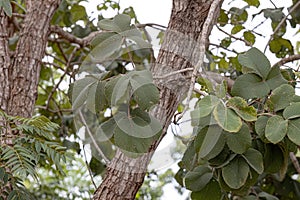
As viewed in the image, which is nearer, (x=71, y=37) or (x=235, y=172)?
(x=235, y=172)

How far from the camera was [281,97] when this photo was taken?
0.80 metres

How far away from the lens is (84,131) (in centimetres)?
109

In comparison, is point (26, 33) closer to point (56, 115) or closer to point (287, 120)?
point (56, 115)

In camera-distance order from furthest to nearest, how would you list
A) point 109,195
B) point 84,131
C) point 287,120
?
point 84,131 → point 109,195 → point 287,120

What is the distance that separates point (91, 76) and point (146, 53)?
34 cm

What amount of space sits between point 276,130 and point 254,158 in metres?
0.07

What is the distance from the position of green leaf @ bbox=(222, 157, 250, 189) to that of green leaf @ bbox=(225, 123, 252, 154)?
2.0 inches

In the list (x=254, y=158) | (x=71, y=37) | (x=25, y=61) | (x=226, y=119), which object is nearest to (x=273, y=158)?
(x=254, y=158)

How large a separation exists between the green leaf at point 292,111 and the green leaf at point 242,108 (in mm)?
42

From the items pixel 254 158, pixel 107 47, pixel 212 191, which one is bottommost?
pixel 212 191

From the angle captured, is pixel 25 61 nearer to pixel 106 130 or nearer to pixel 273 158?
pixel 106 130

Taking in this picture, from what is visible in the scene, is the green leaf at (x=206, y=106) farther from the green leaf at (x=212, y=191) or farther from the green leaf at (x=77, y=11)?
the green leaf at (x=77, y=11)

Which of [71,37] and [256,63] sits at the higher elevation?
[256,63]

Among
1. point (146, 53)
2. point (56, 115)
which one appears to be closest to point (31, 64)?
point (146, 53)
